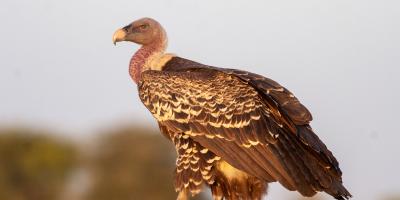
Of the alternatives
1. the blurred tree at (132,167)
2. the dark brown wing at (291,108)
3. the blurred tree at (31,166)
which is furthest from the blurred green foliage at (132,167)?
the dark brown wing at (291,108)

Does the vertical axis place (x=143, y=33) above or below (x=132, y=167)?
above

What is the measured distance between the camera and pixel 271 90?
13781 millimetres

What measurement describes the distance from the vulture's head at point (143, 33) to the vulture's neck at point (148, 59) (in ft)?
0.19

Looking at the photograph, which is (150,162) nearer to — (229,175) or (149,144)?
(149,144)

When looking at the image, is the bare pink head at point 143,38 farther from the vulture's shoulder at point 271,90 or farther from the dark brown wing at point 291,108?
the dark brown wing at point 291,108

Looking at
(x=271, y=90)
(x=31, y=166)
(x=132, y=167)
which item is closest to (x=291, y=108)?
(x=271, y=90)

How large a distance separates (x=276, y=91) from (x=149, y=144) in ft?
73.7

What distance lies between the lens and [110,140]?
37.9 meters

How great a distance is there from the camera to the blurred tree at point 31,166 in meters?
39.4

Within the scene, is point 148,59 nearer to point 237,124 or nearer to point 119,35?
point 119,35

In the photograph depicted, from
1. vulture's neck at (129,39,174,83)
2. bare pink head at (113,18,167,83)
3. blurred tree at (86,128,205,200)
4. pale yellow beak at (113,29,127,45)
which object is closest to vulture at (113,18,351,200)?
vulture's neck at (129,39,174,83)

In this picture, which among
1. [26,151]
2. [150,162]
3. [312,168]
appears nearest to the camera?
[312,168]

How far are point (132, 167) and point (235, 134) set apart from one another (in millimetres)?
23696

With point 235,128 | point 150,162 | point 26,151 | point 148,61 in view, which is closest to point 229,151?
point 235,128
